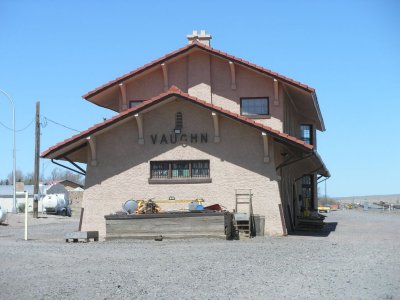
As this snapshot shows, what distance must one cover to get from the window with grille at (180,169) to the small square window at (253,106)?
3706mm

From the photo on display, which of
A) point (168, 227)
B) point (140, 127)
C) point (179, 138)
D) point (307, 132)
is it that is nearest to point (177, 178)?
point (179, 138)

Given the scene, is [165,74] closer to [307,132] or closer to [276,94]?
[276,94]

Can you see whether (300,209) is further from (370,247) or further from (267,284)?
(267,284)

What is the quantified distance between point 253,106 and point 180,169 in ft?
15.1

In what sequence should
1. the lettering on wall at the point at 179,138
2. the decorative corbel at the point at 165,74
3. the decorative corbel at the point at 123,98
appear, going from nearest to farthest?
the lettering on wall at the point at 179,138, the decorative corbel at the point at 165,74, the decorative corbel at the point at 123,98

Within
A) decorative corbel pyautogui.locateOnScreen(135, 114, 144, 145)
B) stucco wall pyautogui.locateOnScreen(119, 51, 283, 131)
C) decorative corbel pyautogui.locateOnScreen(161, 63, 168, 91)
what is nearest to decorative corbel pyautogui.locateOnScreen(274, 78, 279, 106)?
stucco wall pyautogui.locateOnScreen(119, 51, 283, 131)

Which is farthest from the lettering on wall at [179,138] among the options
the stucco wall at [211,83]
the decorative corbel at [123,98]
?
the decorative corbel at [123,98]

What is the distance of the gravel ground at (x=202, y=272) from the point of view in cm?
927

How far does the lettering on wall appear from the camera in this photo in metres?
22.2

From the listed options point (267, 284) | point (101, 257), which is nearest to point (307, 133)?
point (101, 257)

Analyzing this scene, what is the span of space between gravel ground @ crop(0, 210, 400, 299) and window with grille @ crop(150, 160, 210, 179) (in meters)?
5.05

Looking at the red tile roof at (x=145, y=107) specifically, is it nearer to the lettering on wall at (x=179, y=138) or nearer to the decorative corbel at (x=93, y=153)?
the decorative corbel at (x=93, y=153)

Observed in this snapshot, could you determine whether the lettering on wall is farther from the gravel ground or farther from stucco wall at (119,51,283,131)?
the gravel ground

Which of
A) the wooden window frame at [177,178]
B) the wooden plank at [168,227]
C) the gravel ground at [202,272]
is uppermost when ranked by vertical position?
the wooden window frame at [177,178]
